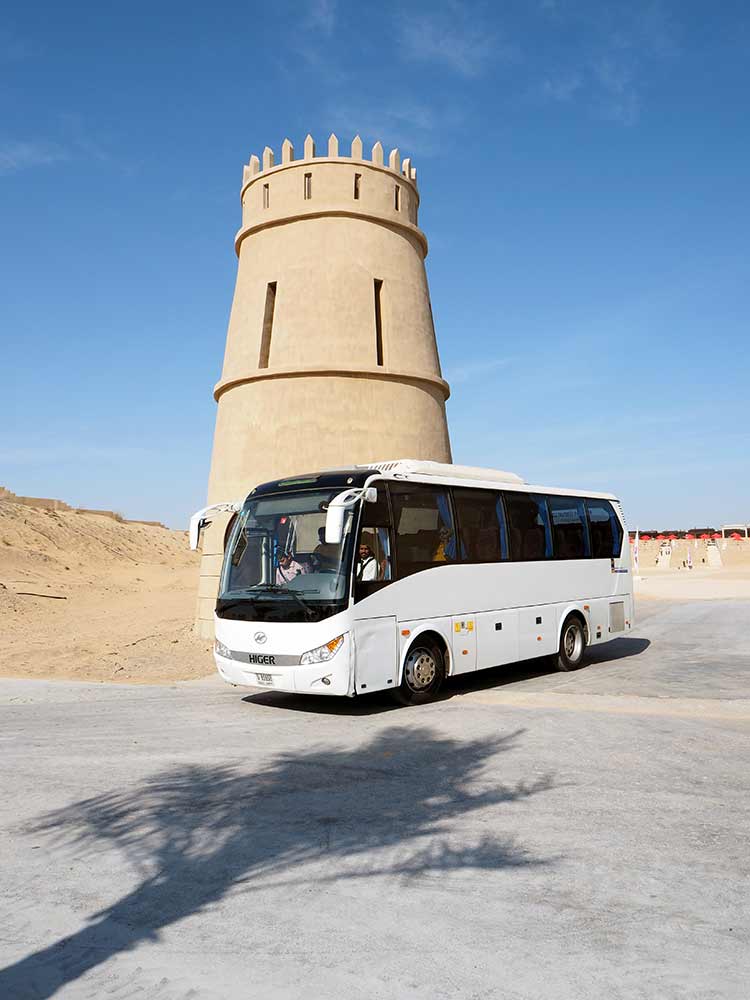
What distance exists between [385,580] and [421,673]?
1.44 m

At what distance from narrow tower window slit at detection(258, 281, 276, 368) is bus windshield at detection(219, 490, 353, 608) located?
26.7 ft

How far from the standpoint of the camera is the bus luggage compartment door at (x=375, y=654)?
9750mm

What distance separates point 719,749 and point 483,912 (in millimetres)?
4472

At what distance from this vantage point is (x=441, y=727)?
29.7 ft

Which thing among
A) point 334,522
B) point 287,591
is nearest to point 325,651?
point 287,591

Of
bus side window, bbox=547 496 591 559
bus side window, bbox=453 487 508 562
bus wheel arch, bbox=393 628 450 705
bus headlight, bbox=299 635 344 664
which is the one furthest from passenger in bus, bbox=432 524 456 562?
bus side window, bbox=547 496 591 559

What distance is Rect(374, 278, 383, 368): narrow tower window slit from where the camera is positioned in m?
18.6

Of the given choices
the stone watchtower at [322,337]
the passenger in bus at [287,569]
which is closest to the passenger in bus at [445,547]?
the passenger in bus at [287,569]

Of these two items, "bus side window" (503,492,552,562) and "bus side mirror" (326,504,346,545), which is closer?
"bus side mirror" (326,504,346,545)

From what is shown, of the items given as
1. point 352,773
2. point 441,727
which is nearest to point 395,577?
point 441,727

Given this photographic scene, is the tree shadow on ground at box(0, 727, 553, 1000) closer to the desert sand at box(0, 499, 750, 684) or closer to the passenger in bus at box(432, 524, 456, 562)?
the passenger in bus at box(432, 524, 456, 562)

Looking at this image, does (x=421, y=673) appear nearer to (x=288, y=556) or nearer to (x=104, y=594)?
(x=288, y=556)

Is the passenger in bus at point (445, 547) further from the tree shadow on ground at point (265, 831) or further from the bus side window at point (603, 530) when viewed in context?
the bus side window at point (603, 530)

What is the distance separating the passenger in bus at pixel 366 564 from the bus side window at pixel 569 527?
448 cm
